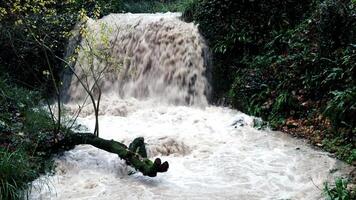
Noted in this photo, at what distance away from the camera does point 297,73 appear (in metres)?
8.57

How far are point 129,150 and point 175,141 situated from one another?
1.28m

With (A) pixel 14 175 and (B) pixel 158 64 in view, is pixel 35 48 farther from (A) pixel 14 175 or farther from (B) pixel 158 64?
(A) pixel 14 175

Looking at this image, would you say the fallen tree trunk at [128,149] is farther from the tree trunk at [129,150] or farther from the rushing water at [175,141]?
the rushing water at [175,141]

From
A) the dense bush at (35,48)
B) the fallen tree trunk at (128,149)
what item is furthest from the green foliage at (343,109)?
the dense bush at (35,48)

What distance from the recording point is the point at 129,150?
6.09 metres

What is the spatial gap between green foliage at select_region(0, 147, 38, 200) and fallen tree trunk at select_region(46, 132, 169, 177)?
1.18 metres

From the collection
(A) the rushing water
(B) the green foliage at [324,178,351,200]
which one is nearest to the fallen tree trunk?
(A) the rushing water

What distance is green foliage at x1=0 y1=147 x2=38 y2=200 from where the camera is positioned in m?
4.88

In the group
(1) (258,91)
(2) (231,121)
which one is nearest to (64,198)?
(2) (231,121)

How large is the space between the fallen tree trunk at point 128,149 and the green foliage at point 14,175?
3.88 ft

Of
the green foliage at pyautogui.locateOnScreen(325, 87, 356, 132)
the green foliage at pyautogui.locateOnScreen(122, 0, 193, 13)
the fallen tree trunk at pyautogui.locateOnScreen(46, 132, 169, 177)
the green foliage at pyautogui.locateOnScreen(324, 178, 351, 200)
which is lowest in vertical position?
the fallen tree trunk at pyautogui.locateOnScreen(46, 132, 169, 177)

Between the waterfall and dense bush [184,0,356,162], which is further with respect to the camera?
the waterfall

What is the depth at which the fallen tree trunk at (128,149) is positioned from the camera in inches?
221

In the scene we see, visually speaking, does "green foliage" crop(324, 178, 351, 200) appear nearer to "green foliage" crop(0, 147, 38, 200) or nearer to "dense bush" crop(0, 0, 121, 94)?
"green foliage" crop(0, 147, 38, 200)
